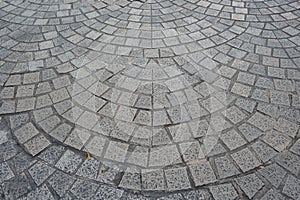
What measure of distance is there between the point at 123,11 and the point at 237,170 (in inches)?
137

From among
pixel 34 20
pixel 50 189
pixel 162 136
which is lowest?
pixel 50 189

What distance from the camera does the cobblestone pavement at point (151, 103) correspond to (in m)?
2.44

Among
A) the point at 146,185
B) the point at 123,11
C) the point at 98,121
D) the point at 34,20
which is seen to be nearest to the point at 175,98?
the point at 98,121

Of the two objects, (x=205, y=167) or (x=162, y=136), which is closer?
(x=205, y=167)

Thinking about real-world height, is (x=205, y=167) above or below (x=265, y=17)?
below

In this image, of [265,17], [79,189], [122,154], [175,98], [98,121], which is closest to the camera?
[79,189]

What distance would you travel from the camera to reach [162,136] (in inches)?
110

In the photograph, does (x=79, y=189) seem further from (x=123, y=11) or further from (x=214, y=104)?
(x=123, y=11)

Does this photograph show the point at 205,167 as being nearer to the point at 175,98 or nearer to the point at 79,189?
the point at 175,98

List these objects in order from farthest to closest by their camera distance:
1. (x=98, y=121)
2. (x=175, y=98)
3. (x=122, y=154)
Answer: (x=175, y=98) → (x=98, y=121) → (x=122, y=154)

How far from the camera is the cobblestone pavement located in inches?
96.2

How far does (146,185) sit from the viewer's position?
7.89 ft

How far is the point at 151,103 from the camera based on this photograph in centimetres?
313

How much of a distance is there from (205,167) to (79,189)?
3.93 ft
